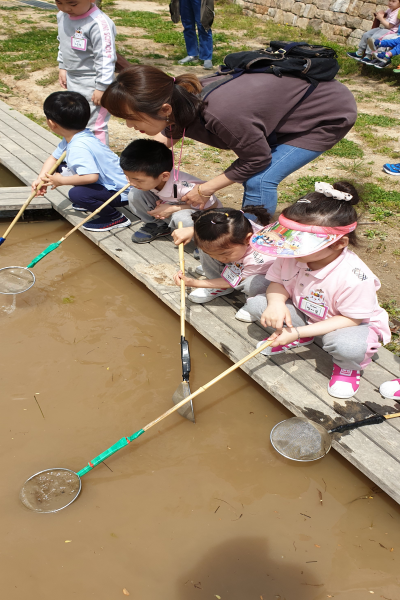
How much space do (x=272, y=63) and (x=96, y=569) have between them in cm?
284

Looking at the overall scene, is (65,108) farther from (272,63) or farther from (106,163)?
(272,63)

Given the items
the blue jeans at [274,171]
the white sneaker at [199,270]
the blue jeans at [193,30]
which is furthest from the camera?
the blue jeans at [193,30]

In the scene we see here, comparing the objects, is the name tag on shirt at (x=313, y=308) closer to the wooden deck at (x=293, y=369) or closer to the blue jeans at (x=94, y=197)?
the wooden deck at (x=293, y=369)

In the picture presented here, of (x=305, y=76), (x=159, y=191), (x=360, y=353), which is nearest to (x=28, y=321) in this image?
(x=159, y=191)

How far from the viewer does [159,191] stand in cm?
383

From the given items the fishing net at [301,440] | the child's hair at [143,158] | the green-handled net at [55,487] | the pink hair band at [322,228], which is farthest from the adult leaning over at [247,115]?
the green-handled net at [55,487]

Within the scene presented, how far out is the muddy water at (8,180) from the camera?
5.45 m

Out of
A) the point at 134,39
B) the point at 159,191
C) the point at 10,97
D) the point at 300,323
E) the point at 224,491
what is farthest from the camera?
the point at 134,39

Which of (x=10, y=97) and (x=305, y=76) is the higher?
(x=305, y=76)

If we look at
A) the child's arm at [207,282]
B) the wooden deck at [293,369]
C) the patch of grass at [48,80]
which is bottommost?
the wooden deck at [293,369]

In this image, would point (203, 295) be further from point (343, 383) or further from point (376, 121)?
point (376, 121)

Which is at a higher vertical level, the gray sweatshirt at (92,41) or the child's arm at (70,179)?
the gray sweatshirt at (92,41)

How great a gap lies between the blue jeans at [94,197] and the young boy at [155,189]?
0.95 feet

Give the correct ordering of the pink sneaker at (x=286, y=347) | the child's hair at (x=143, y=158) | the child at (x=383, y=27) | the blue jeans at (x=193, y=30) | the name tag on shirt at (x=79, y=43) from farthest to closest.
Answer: the blue jeans at (x=193, y=30), the child at (x=383, y=27), the name tag on shirt at (x=79, y=43), the child's hair at (x=143, y=158), the pink sneaker at (x=286, y=347)
